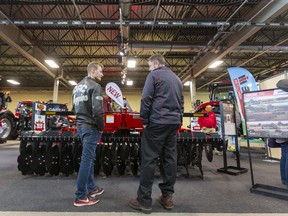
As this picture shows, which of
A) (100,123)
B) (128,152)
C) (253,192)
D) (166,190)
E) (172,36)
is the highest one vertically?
(172,36)

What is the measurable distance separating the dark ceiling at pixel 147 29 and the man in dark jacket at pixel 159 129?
143 inches

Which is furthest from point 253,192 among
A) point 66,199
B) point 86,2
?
point 86,2

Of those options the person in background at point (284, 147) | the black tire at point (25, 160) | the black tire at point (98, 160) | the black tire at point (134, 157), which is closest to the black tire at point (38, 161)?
the black tire at point (25, 160)

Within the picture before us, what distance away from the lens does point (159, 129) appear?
1.91 meters

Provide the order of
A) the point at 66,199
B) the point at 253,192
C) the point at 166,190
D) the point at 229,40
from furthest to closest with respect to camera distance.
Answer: the point at 229,40, the point at 253,192, the point at 66,199, the point at 166,190

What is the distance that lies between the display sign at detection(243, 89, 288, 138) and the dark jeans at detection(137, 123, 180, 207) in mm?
1262

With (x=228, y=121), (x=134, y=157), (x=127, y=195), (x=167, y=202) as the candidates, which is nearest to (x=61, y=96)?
(x=134, y=157)

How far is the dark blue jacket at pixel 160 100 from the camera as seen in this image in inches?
75.6

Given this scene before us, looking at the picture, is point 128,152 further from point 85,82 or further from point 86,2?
point 86,2

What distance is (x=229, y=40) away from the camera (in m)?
7.30

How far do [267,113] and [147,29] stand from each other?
5.96 meters

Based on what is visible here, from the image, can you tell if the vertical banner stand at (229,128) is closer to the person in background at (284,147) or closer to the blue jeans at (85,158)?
the person in background at (284,147)

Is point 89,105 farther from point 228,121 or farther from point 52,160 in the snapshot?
point 228,121

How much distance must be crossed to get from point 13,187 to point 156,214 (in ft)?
6.34
